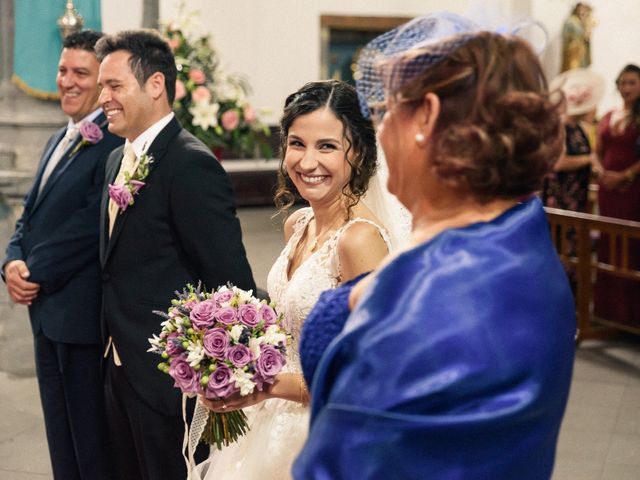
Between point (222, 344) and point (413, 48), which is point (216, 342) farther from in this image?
point (413, 48)

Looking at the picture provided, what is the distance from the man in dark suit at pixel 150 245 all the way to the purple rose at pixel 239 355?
870mm

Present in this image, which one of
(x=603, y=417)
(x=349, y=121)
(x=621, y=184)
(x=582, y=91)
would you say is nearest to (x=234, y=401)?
(x=349, y=121)

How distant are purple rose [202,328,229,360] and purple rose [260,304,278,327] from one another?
0.39 feet

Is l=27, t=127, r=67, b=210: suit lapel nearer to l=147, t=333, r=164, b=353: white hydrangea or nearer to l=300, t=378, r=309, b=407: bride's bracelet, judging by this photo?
l=147, t=333, r=164, b=353: white hydrangea

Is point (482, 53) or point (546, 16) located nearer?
point (482, 53)

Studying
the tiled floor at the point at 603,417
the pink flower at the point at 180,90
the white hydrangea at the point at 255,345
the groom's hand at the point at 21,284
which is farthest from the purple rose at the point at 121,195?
the pink flower at the point at 180,90

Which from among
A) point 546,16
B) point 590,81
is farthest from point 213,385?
point 546,16

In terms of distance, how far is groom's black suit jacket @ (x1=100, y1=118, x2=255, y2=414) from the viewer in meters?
3.21

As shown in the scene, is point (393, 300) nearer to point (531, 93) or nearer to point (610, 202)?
point (531, 93)

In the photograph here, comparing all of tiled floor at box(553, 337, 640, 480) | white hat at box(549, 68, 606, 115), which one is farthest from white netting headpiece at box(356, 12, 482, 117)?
white hat at box(549, 68, 606, 115)

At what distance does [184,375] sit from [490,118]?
1.19 metres

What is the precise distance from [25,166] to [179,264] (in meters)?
3.36

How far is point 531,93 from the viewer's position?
1461 millimetres

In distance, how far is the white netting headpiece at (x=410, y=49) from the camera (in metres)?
1.49
